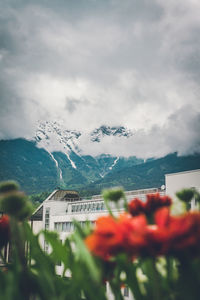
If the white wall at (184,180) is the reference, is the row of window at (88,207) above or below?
below

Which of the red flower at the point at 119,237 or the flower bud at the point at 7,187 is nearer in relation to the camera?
the red flower at the point at 119,237

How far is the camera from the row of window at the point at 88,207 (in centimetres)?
3136

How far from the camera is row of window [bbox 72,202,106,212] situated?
3136 cm

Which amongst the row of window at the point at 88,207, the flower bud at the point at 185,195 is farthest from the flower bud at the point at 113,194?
the row of window at the point at 88,207

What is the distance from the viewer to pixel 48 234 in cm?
84

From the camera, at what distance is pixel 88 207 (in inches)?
1282

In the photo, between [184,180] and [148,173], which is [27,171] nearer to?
[148,173]

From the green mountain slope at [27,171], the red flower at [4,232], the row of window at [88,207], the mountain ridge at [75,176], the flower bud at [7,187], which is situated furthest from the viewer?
the green mountain slope at [27,171]

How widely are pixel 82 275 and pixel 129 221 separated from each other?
20 centimetres

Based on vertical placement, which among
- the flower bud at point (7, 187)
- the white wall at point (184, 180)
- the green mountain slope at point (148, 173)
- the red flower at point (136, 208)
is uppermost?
the green mountain slope at point (148, 173)

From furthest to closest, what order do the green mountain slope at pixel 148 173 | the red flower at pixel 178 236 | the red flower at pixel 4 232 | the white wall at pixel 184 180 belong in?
the green mountain slope at pixel 148 173 < the white wall at pixel 184 180 < the red flower at pixel 4 232 < the red flower at pixel 178 236

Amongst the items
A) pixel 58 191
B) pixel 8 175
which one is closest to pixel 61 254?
pixel 58 191

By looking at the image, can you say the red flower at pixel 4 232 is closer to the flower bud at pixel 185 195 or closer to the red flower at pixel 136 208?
the red flower at pixel 136 208

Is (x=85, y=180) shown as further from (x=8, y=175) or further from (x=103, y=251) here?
(x=103, y=251)
